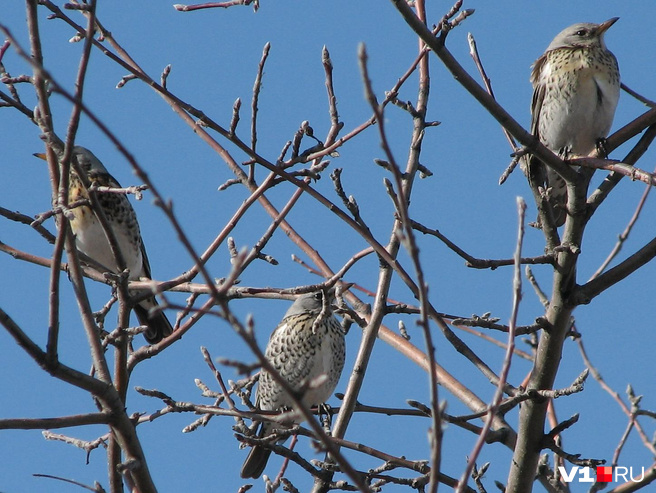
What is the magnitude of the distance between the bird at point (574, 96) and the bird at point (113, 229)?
2876 millimetres

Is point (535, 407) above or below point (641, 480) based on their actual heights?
above

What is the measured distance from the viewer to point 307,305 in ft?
20.2

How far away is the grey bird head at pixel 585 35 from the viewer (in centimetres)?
573

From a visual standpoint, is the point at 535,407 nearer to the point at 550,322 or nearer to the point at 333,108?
the point at 550,322

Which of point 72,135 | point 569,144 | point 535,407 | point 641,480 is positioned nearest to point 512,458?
point 535,407

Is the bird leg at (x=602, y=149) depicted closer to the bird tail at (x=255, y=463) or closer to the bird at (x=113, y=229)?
the bird tail at (x=255, y=463)

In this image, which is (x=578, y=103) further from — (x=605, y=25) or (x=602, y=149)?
(x=602, y=149)

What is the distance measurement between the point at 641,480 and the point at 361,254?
134cm

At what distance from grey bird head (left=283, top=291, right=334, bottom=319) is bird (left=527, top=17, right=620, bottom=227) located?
173cm

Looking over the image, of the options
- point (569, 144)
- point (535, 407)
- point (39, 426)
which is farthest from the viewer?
point (569, 144)

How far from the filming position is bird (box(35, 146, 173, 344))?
6.31 m

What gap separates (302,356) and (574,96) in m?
2.40

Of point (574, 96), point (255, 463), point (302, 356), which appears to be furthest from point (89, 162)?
point (574, 96)

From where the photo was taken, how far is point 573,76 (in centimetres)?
557
